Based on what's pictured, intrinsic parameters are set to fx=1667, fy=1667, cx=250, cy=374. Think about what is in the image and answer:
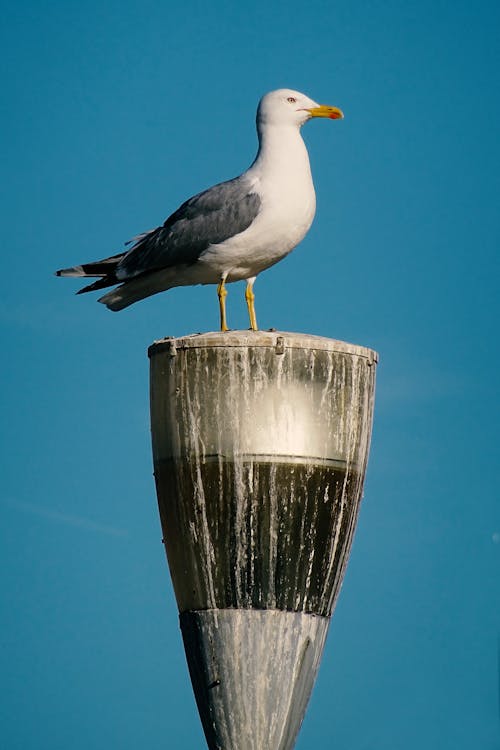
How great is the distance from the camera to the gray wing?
18.9 m

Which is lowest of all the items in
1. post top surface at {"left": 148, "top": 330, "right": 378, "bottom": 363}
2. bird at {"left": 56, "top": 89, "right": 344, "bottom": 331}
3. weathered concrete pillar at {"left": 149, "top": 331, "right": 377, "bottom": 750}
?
weathered concrete pillar at {"left": 149, "top": 331, "right": 377, "bottom": 750}

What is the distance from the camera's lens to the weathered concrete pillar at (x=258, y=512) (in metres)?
17.2

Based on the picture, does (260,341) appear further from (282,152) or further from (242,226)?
(282,152)

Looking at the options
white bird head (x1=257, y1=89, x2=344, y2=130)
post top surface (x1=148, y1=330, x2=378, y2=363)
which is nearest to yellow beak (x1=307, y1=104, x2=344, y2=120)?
white bird head (x1=257, y1=89, x2=344, y2=130)

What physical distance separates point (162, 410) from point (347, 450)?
2.03 m

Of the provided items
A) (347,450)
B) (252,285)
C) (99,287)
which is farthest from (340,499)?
(99,287)

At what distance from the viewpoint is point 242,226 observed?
18.9 metres

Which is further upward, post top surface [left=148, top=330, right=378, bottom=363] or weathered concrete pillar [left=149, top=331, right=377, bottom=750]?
post top surface [left=148, top=330, right=378, bottom=363]

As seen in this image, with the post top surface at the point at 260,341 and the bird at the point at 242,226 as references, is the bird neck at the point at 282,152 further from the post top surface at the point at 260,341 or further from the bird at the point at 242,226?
the post top surface at the point at 260,341

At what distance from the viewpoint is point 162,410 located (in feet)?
58.6

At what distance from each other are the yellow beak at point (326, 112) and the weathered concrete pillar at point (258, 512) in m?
3.47

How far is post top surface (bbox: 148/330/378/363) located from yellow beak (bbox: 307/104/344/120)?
3.31 meters

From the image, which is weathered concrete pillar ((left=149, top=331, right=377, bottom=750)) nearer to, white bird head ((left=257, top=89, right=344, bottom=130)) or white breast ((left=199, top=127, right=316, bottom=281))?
white breast ((left=199, top=127, right=316, bottom=281))

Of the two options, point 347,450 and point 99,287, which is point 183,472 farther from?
point 99,287
